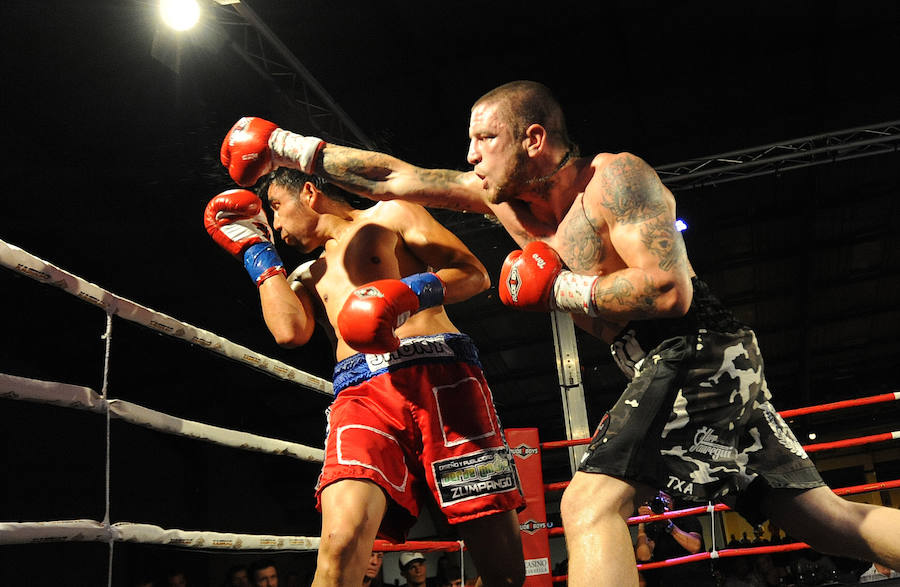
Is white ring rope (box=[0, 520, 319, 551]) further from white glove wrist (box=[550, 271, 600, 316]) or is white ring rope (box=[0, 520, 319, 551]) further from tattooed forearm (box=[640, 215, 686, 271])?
tattooed forearm (box=[640, 215, 686, 271])

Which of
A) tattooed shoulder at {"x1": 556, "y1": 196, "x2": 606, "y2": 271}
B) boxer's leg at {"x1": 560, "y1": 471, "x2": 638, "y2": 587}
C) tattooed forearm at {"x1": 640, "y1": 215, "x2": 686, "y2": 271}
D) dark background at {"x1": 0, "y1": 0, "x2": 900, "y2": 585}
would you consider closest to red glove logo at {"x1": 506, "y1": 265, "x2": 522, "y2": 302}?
tattooed shoulder at {"x1": 556, "y1": 196, "x2": 606, "y2": 271}

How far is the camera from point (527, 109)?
1765 mm

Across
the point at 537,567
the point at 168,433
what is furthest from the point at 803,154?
the point at 168,433

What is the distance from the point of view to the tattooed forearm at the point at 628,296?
1503 millimetres

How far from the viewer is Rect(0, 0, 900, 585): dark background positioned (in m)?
5.39

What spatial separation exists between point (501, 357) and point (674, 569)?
7.26 m

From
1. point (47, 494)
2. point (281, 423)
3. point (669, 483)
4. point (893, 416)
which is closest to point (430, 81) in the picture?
Result: point (669, 483)

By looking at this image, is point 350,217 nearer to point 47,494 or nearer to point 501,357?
point 47,494

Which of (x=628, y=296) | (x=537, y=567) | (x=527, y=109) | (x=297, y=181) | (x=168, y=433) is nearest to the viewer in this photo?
(x=628, y=296)

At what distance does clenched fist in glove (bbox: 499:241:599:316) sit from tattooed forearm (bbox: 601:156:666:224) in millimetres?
149

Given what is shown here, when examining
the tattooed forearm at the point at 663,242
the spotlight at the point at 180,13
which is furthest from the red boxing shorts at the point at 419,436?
the spotlight at the point at 180,13

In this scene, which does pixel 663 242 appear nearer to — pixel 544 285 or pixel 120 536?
pixel 544 285

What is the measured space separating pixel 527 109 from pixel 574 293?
47cm

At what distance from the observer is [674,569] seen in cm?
377
